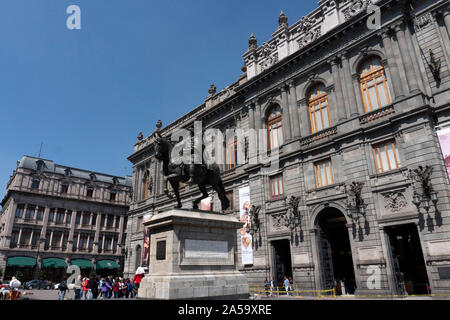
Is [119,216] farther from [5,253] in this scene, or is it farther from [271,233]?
[271,233]

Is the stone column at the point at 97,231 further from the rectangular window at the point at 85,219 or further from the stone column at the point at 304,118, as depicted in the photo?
the stone column at the point at 304,118

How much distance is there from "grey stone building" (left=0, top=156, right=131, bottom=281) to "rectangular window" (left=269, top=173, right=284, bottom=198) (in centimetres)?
3639

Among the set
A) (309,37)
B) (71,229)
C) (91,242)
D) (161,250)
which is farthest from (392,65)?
(91,242)

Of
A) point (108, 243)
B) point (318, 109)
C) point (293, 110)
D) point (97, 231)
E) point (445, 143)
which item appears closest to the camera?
point (445, 143)

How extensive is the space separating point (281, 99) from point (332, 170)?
818cm

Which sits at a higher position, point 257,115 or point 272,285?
point 257,115

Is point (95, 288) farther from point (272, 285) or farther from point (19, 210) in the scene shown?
point (19, 210)

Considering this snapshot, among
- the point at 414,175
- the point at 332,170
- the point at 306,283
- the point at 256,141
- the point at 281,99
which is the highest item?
the point at 281,99

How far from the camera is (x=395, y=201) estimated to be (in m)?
17.5

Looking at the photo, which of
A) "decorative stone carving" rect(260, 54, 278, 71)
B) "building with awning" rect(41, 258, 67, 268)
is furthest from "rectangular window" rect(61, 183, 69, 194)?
"decorative stone carving" rect(260, 54, 278, 71)

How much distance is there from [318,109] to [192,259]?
17.9 m

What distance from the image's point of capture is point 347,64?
21703 mm
